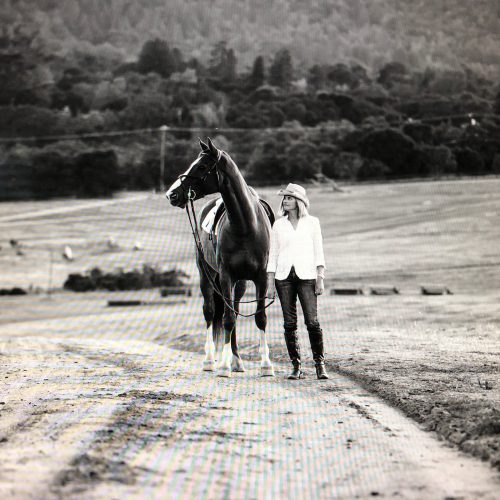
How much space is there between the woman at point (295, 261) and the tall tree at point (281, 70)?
19.9 m

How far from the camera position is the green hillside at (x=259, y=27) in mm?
25047

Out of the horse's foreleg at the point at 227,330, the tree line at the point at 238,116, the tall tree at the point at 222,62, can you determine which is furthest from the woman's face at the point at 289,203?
the tall tree at the point at 222,62

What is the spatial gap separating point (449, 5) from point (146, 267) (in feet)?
38.9

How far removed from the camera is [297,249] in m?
7.23

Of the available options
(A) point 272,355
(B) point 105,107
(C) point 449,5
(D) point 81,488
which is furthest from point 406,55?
(D) point 81,488

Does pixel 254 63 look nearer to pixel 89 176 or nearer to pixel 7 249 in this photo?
pixel 89 176

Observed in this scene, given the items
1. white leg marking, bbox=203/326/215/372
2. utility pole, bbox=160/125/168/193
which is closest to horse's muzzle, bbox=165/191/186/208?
white leg marking, bbox=203/326/215/372

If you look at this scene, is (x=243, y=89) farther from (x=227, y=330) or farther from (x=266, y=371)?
(x=266, y=371)

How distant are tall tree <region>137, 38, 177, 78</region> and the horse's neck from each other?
21.4 metres

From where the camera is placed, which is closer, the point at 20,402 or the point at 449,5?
the point at 20,402

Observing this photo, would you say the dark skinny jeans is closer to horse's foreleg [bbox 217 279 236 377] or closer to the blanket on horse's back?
horse's foreleg [bbox 217 279 236 377]

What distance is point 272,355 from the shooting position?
10305mm

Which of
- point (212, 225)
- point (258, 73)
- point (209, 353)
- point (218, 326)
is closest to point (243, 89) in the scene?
point (258, 73)

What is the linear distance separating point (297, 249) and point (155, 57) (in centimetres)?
2245
